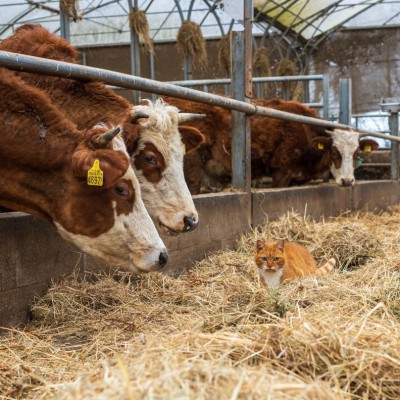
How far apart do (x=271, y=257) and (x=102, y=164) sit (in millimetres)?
1692

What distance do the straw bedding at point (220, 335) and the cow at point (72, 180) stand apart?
17.0 inches

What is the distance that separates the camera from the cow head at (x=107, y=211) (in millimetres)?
3178

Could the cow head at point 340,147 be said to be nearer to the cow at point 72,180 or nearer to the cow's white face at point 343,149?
the cow's white face at point 343,149

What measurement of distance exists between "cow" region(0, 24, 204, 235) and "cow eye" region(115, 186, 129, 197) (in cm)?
115

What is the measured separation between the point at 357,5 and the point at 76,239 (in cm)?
1978

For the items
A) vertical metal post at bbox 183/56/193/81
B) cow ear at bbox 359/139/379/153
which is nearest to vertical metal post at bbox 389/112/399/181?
cow ear at bbox 359/139/379/153

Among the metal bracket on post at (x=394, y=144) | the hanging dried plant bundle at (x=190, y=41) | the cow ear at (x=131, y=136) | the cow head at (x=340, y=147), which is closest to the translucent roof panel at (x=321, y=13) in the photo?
the hanging dried plant bundle at (x=190, y=41)

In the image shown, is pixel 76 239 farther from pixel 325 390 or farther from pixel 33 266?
pixel 325 390

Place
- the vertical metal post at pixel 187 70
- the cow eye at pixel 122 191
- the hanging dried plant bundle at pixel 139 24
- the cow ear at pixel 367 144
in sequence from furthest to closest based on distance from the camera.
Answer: the vertical metal post at pixel 187 70 → the hanging dried plant bundle at pixel 139 24 → the cow ear at pixel 367 144 → the cow eye at pixel 122 191

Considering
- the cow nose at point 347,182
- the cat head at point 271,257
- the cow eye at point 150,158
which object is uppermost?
the cow eye at point 150,158

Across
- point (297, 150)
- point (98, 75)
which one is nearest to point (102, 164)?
point (98, 75)

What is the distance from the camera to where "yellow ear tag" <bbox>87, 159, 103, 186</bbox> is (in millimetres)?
3133

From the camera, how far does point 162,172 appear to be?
464 centimetres

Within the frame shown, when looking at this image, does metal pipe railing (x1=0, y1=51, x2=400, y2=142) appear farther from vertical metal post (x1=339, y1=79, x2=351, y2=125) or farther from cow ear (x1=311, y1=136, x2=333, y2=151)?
vertical metal post (x1=339, y1=79, x2=351, y2=125)
